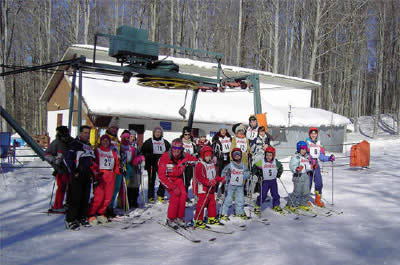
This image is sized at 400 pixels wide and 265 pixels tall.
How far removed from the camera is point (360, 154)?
13.2 meters

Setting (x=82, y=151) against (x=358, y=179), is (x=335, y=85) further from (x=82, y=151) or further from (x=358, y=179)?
(x=82, y=151)

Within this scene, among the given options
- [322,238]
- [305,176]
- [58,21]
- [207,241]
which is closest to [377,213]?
[305,176]

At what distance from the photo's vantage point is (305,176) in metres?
7.30

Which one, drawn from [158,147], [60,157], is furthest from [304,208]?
[60,157]

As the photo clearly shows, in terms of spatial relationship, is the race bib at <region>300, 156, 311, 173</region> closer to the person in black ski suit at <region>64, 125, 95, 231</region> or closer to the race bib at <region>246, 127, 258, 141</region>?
the race bib at <region>246, 127, 258, 141</region>

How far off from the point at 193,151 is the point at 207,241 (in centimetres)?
335

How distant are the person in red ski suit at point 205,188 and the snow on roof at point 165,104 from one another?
7599 mm

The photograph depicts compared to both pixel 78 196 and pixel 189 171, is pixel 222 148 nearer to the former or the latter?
pixel 189 171

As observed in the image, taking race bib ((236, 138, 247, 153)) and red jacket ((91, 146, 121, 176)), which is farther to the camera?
race bib ((236, 138, 247, 153))

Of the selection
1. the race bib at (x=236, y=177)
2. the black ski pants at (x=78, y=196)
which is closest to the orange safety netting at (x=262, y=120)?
the race bib at (x=236, y=177)

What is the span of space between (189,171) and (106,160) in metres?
2.61

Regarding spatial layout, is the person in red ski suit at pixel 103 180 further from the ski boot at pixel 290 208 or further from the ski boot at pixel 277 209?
the ski boot at pixel 290 208

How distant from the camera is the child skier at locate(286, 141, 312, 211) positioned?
7242 millimetres

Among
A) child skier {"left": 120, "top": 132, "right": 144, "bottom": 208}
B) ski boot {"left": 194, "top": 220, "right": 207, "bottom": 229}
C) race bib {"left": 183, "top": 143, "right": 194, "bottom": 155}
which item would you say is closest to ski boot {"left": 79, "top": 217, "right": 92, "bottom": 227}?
child skier {"left": 120, "top": 132, "right": 144, "bottom": 208}
